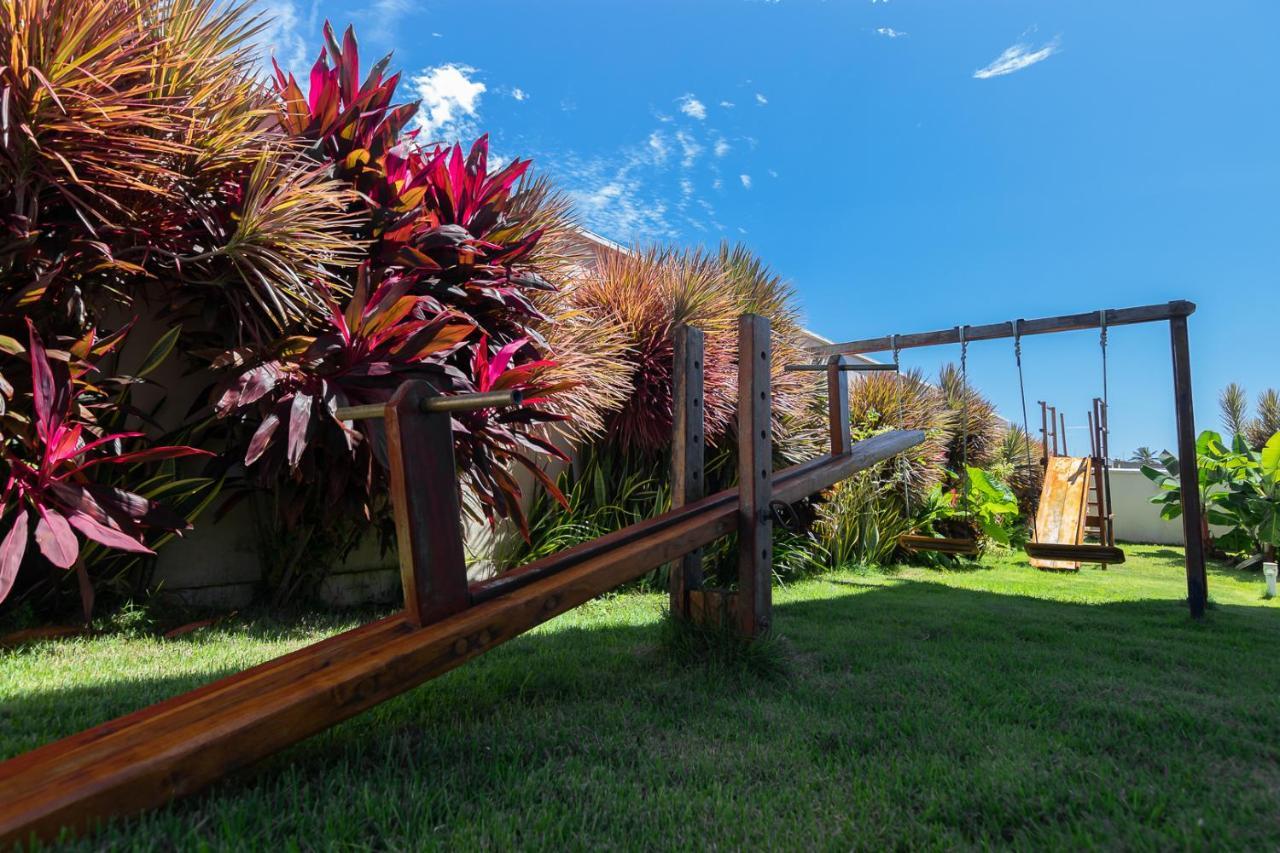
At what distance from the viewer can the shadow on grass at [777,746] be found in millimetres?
1303

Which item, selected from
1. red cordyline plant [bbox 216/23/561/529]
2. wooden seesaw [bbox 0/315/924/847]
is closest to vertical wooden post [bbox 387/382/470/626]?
wooden seesaw [bbox 0/315/924/847]

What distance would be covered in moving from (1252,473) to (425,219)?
30.5ft

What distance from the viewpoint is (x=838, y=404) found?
10.4 feet

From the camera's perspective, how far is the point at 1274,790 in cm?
151

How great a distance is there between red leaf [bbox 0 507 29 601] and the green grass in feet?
0.94

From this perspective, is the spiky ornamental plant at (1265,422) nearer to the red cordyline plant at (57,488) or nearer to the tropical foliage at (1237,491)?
the tropical foliage at (1237,491)

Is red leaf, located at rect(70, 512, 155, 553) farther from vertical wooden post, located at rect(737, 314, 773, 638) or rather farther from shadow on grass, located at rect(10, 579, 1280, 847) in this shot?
vertical wooden post, located at rect(737, 314, 773, 638)

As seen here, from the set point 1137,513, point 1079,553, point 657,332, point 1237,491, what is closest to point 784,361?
point 657,332

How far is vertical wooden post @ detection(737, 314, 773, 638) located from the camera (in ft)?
7.90

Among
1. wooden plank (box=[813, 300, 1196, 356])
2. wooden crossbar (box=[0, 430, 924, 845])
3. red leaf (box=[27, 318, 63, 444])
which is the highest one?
wooden plank (box=[813, 300, 1196, 356])

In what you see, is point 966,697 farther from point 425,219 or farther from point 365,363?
point 425,219

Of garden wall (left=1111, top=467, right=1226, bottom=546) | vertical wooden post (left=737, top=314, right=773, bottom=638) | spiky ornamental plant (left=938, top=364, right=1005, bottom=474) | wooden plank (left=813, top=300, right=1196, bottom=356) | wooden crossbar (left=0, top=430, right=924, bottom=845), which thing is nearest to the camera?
wooden crossbar (left=0, top=430, right=924, bottom=845)

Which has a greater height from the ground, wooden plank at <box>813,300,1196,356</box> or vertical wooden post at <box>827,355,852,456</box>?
wooden plank at <box>813,300,1196,356</box>

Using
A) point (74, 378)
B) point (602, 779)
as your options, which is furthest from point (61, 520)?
point (602, 779)
